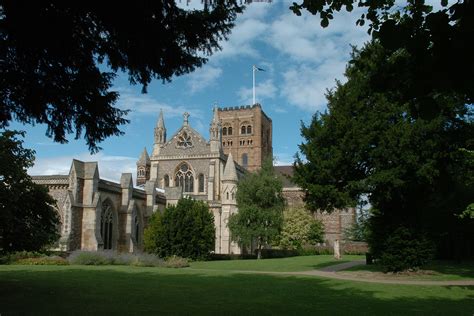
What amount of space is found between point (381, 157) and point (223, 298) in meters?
11.1

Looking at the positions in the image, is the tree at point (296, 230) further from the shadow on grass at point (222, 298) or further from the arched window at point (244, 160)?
the shadow on grass at point (222, 298)

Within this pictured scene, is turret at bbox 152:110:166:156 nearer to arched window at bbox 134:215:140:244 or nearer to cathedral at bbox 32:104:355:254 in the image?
cathedral at bbox 32:104:355:254

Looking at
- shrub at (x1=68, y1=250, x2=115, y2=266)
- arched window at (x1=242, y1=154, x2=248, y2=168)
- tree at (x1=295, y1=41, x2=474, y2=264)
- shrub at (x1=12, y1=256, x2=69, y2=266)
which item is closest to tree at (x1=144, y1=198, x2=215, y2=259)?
shrub at (x1=68, y1=250, x2=115, y2=266)

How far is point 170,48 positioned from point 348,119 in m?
14.9

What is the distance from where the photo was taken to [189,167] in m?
58.2

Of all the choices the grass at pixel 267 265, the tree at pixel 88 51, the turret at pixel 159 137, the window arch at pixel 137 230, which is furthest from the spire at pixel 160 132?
the tree at pixel 88 51

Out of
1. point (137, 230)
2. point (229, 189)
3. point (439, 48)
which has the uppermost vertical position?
point (229, 189)

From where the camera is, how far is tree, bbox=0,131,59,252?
13754mm

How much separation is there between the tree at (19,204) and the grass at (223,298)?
4.64 ft

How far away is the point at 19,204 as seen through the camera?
1440 cm

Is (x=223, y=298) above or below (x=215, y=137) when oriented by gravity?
below

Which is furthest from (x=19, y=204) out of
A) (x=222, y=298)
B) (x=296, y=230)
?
(x=296, y=230)

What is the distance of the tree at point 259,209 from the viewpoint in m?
43.2

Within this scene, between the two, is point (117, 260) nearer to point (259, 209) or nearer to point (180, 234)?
point (180, 234)
